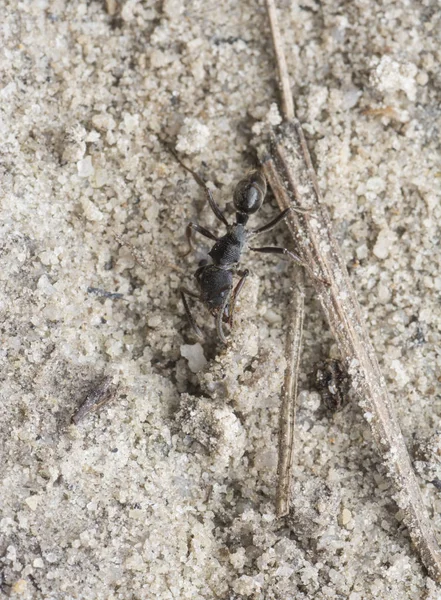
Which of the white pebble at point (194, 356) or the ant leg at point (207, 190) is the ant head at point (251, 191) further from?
the white pebble at point (194, 356)

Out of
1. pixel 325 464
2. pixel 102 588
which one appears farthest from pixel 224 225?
pixel 102 588

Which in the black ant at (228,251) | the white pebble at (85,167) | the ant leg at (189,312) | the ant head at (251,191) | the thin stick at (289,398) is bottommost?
the thin stick at (289,398)

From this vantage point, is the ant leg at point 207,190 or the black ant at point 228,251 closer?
the black ant at point 228,251

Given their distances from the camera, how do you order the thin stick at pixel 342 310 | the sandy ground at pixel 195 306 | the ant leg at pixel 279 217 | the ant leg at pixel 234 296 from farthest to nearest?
the ant leg at pixel 279 217
the ant leg at pixel 234 296
the thin stick at pixel 342 310
the sandy ground at pixel 195 306

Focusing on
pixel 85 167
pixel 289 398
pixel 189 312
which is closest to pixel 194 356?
pixel 189 312

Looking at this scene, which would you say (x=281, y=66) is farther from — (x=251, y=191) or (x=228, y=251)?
(x=228, y=251)

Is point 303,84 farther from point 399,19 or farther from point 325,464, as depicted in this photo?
point 325,464

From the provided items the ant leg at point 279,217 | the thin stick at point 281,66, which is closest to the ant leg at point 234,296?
the ant leg at point 279,217

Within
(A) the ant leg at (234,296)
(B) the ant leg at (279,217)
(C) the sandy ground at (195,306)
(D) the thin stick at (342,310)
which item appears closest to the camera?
(C) the sandy ground at (195,306)
